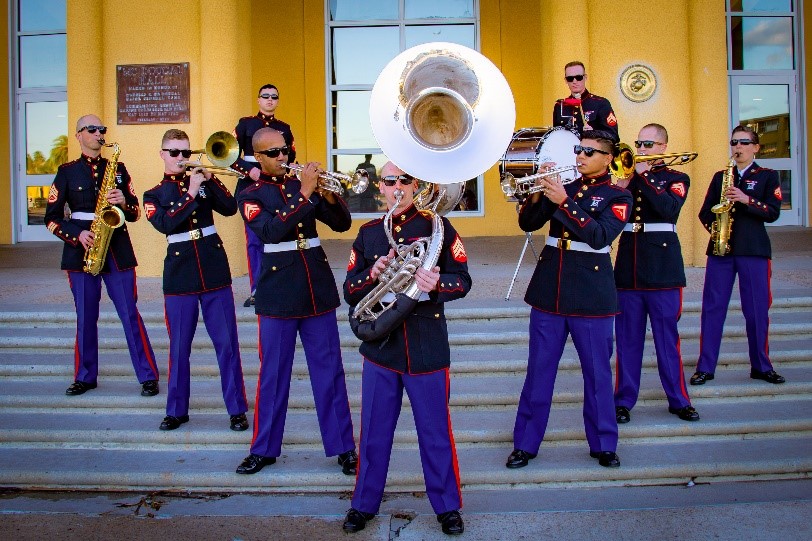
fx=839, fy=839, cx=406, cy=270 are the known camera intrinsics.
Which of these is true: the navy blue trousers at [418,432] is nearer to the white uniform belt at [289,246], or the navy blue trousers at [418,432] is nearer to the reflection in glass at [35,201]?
the white uniform belt at [289,246]

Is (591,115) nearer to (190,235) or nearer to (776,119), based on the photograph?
(190,235)

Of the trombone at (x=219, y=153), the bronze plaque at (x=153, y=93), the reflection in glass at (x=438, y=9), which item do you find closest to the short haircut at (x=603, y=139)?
the trombone at (x=219, y=153)

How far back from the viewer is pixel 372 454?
4.27m

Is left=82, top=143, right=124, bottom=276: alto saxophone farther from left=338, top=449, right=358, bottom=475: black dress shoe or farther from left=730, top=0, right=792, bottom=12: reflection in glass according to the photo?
left=730, top=0, right=792, bottom=12: reflection in glass

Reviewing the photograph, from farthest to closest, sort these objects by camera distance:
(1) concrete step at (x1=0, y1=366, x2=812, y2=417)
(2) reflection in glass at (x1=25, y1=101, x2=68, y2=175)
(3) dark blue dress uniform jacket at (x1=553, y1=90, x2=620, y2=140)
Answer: (2) reflection in glass at (x1=25, y1=101, x2=68, y2=175)
(3) dark blue dress uniform jacket at (x1=553, y1=90, x2=620, y2=140)
(1) concrete step at (x1=0, y1=366, x2=812, y2=417)

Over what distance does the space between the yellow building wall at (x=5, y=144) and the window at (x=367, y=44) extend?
16.4ft

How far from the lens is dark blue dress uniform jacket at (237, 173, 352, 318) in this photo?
4.89 m

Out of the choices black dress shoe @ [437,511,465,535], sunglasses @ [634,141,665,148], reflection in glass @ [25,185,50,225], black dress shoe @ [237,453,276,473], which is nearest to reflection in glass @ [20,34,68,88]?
reflection in glass @ [25,185,50,225]

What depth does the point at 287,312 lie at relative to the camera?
16.0 ft

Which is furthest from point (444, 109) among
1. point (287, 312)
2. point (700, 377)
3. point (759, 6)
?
point (759, 6)

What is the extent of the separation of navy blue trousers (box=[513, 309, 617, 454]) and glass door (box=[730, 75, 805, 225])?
29.2ft

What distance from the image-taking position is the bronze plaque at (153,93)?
30.1 feet

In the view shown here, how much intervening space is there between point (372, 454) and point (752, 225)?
3.60m

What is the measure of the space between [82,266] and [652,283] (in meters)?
4.05
